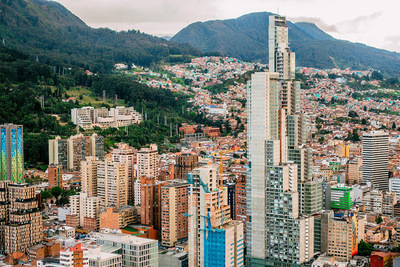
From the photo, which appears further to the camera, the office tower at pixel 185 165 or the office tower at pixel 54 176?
the office tower at pixel 54 176

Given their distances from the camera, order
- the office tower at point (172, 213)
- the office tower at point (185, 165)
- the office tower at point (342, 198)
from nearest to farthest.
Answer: the office tower at point (172, 213) → the office tower at point (185, 165) → the office tower at point (342, 198)

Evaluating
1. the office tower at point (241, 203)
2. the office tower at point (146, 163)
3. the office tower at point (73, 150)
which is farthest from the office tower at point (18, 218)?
the office tower at point (73, 150)

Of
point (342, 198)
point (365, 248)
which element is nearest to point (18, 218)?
point (365, 248)

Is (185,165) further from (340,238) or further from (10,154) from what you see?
(340,238)

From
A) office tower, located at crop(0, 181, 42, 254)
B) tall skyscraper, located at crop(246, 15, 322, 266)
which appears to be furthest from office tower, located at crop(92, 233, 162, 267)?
office tower, located at crop(0, 181, 42, 254)

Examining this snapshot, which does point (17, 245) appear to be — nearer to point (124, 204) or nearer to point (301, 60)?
point (124, 204)

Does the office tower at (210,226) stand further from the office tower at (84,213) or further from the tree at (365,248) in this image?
the office tower at (84,213)

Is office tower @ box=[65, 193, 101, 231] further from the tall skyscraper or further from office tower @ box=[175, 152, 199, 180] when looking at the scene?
the tall skyscraper

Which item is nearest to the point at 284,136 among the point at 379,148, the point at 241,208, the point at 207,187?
the point at 241,208
